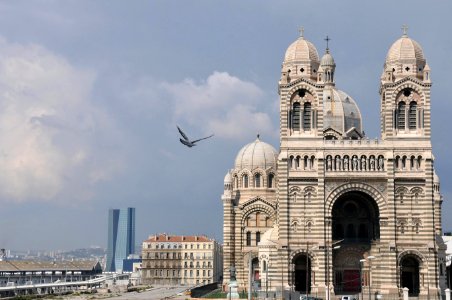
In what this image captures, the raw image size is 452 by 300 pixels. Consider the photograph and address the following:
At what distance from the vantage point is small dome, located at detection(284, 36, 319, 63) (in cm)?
9038

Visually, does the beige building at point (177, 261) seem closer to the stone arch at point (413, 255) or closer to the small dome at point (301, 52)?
the small dome at point (301, 52)

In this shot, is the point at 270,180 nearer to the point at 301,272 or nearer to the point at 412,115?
the point at 301,272

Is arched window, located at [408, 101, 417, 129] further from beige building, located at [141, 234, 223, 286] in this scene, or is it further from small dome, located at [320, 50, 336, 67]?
beige building, located at [141, 234, 223, 286]

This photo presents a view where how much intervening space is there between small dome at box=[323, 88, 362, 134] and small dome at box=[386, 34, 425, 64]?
14.3 metres

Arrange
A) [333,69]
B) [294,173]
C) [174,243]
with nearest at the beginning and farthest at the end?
[294,173]
[333,69]
[174,243]

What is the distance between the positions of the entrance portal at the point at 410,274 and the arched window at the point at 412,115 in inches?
514

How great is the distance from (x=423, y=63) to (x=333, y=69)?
72.3 feet

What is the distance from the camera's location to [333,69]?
10975 centimetres

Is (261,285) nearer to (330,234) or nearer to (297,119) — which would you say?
(330,234)

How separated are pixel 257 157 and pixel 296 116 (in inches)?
954

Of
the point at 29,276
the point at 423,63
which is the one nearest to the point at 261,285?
the point at 423,63

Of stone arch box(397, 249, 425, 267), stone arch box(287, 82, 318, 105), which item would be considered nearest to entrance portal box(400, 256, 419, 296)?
stone arch box(397, 249, 425, 267)

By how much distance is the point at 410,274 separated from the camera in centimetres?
8762

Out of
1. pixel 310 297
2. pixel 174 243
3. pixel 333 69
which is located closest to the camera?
pixel 310 297
